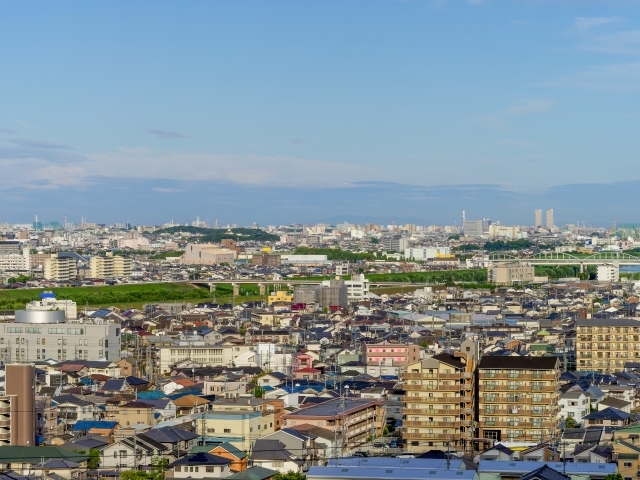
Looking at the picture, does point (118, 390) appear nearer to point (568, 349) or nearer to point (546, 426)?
point (546, 426)

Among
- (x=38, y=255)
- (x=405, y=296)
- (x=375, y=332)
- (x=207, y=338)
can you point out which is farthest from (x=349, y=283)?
(x=38, y=255)

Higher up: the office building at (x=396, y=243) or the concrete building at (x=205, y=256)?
the office building at (x=396, y=243)

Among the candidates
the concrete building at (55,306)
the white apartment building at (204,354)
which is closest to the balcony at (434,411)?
the white apartment building at (204,354)

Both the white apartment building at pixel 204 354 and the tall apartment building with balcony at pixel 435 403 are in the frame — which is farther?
the white apartment building at pixel 204 354

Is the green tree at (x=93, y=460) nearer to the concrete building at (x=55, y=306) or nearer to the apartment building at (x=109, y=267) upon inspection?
the concrete building at (x=55, y=306)

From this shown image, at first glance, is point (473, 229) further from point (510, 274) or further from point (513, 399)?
point (513, 399)

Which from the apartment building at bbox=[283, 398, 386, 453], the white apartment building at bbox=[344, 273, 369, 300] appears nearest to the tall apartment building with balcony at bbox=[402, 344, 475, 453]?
the apartment building at bbox=[283, 398, 386, 453]
